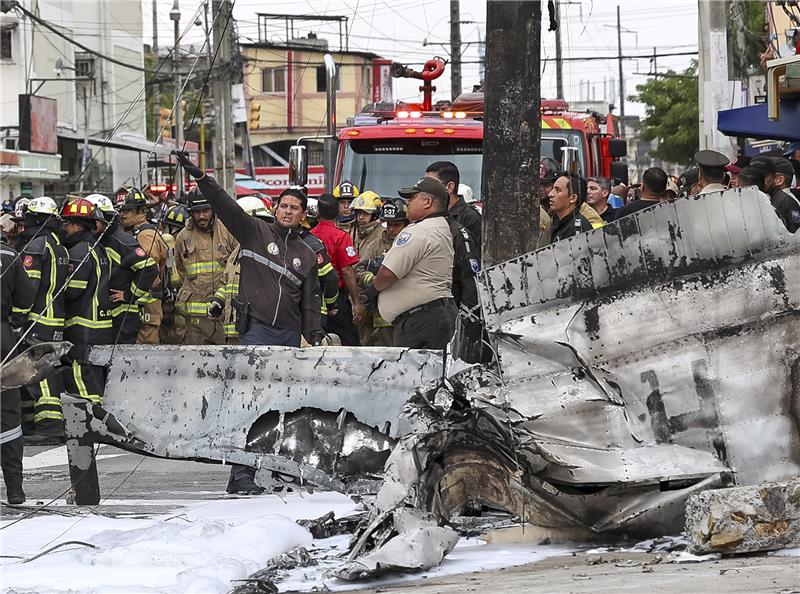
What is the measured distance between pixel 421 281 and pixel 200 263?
14.8ft

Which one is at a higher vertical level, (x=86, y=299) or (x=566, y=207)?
(x=566, y=207)

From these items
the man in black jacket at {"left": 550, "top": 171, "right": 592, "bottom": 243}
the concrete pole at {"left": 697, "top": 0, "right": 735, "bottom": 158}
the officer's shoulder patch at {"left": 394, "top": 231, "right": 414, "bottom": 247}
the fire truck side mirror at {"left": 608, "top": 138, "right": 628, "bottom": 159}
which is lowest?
the officer's shoulder patch at {"left": 394, "top": 231, "right": 414, "bottom": 247}

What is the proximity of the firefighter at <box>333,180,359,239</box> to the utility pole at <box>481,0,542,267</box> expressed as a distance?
4606 millimetres

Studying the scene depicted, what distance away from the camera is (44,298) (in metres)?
11.4

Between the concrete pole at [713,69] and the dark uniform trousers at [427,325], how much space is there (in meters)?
9.78

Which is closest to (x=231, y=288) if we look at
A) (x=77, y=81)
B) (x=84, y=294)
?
(x=84, y=294)

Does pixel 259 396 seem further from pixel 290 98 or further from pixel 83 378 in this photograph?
pixel 290 98

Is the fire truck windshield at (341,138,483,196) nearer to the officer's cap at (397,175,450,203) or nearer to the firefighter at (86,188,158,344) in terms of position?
the firefighter at (86,188,158,344)

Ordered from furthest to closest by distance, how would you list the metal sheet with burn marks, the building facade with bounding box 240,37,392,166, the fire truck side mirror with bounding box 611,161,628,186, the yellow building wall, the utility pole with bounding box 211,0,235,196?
the yellow building wall → the building facade with bounding box 240,37,392,166 → the utility pole with bounding box 211,0,235,196 → the fire truck side mirror with bounding box 611,161,628,186 → the metal sheet with burn marks

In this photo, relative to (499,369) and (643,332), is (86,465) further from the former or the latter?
(643,332)

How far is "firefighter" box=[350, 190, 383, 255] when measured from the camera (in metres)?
12.7

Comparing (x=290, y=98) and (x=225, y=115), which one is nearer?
(x=225, y=115)

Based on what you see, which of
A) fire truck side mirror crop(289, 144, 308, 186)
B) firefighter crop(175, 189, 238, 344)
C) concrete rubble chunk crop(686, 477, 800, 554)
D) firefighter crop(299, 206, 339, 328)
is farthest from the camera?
fire truck side mirror crop(289, 144, 308, 186)

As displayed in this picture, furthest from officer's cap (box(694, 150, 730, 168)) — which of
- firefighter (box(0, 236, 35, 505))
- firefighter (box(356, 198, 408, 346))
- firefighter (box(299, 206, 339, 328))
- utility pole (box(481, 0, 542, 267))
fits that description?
firefighter (box(0, 236, 35, 505))
